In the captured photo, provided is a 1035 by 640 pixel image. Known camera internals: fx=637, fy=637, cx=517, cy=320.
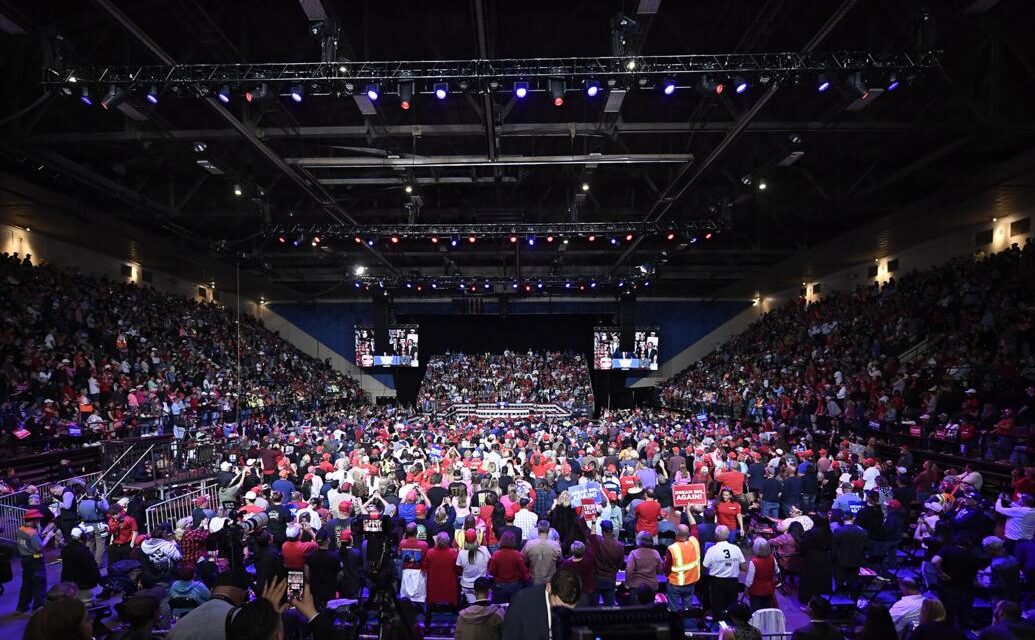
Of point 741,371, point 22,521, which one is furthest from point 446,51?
point 741,371

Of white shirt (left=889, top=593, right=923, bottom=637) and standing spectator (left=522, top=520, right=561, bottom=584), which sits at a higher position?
standing spectator (left=522, top=520, right=561, bottom=584)

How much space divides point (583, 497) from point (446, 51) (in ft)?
29.9

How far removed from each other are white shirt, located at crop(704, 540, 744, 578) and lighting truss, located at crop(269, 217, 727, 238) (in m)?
14.7

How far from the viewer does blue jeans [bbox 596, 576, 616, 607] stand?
7492 millimetres

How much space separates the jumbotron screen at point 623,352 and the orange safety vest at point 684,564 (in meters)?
29.8

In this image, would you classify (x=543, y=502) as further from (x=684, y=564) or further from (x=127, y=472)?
(x=127, y=472)

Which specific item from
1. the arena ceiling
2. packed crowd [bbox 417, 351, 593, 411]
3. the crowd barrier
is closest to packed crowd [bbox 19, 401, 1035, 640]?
the crowd barrier

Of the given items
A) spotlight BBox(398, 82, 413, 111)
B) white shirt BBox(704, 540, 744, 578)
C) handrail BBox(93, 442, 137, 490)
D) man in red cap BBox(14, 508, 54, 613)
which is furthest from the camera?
handrail BBox(93, 442, 137, 490)

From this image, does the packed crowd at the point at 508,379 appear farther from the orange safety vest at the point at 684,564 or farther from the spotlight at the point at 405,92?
the orange safety vest at the point at 684,564

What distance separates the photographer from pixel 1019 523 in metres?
8.38

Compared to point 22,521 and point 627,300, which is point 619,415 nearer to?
point 627,300

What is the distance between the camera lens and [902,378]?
59.0 feet

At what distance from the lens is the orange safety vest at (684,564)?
290 inches

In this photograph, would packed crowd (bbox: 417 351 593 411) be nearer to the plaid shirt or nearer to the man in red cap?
the plaid shirt
